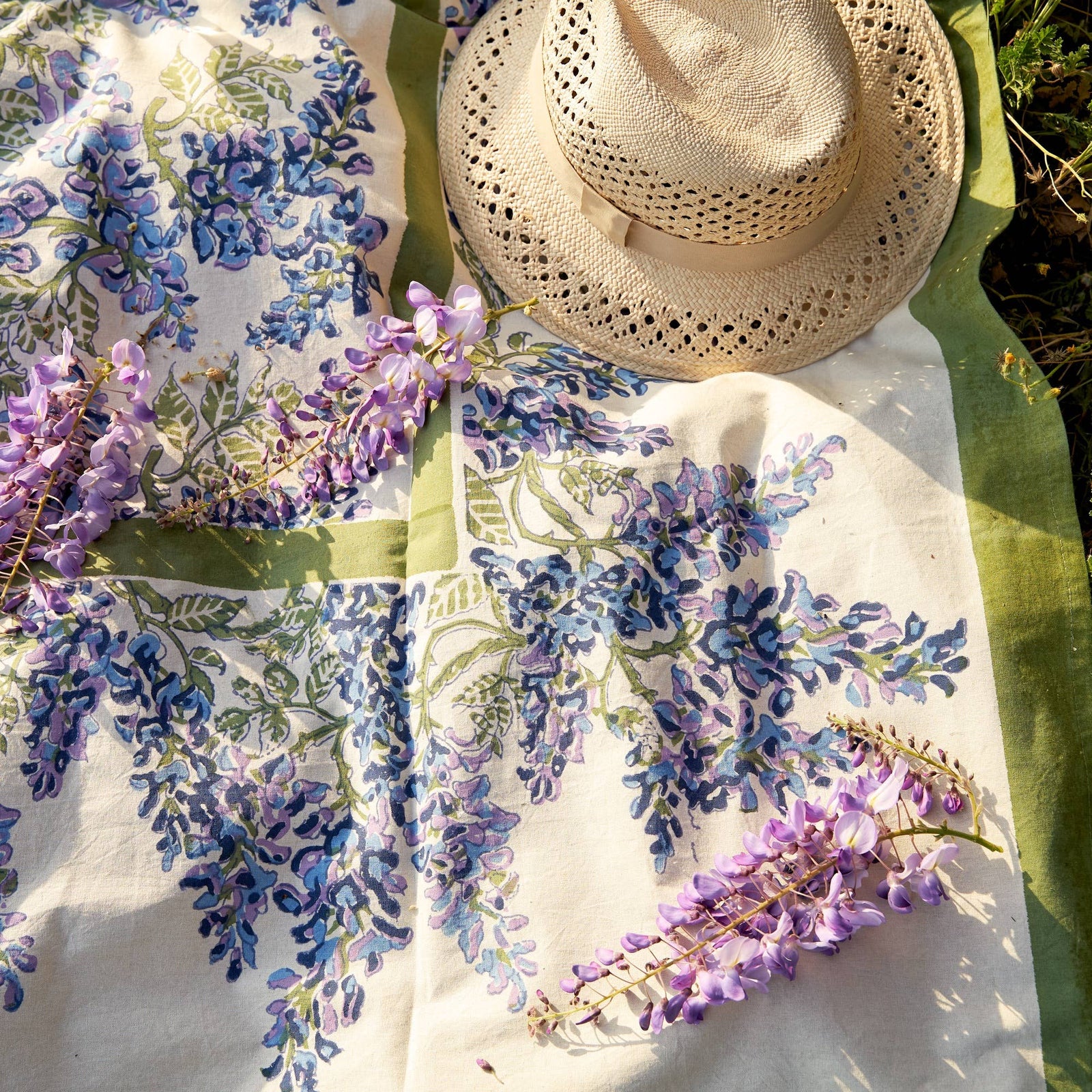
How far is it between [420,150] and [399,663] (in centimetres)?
61

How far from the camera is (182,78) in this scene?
1111 millimetres

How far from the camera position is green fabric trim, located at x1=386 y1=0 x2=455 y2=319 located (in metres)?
1.10

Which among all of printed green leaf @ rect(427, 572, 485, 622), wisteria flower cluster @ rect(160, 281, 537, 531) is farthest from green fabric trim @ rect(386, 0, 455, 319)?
printed green leaf @ rect(427, 572, 485, 622)

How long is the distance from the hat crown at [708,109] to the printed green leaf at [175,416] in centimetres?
48

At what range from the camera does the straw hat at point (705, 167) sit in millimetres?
934

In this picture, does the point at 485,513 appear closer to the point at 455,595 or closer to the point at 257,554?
the point at 455,595

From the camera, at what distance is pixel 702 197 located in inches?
37.1

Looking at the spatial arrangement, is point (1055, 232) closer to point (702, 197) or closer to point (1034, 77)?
point (1034, 77)

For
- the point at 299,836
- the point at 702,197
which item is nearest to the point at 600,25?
the point at 702,197

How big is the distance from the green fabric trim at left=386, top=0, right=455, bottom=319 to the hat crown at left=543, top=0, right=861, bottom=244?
0.19m

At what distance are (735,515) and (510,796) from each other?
351 millimetres

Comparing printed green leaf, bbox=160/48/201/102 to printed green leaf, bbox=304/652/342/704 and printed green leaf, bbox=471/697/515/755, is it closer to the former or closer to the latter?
printed green leaf, bbox=304/652/342/704

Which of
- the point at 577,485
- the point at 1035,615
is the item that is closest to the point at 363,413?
the point at 577,485

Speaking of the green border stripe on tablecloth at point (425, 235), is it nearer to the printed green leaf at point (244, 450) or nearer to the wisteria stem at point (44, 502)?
Result: the printed green leaf at point (244, 450)
